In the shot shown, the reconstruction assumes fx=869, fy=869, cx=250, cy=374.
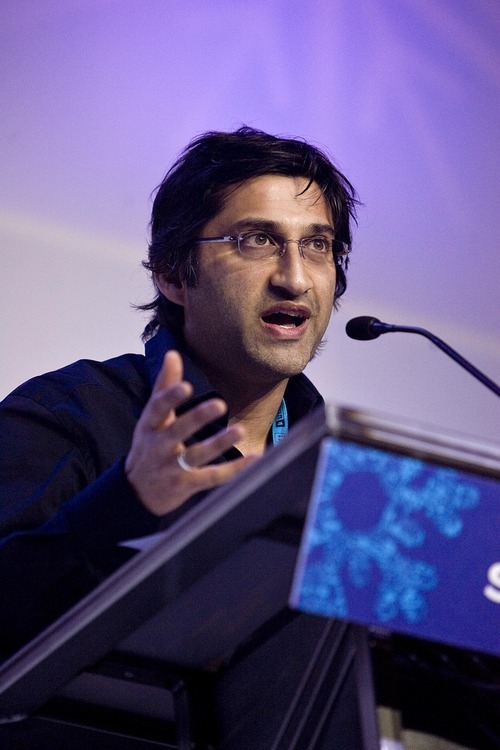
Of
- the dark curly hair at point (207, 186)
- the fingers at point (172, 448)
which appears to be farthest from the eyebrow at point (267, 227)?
the fingers at point (172, 448)

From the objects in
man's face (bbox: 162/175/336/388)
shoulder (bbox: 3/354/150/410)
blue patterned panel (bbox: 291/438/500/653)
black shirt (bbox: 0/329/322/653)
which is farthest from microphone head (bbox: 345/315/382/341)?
blue patterned panel (bbox: 291/438/500/653)

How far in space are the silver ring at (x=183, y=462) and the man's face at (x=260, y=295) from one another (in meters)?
1.07

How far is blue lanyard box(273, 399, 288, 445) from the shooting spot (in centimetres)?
181

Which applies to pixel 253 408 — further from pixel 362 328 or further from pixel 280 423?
pixel 362 328

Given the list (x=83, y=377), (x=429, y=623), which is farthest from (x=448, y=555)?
(x=83, y=377)

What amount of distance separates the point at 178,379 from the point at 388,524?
241mm

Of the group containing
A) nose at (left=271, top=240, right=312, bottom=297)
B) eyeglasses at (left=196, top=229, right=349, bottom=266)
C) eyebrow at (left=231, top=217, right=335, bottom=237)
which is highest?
eyebrow at (left=231, top=217, right=335, bottom=237)

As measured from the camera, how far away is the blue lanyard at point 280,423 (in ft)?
5.94

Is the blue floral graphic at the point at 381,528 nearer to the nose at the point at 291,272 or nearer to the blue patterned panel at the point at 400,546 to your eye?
the blue patterned panel at the point at 400,546

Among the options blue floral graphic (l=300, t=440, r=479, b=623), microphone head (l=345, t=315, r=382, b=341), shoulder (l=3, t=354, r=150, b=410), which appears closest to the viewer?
blue floral graphic (l=300, t=440, r=479, b=623)

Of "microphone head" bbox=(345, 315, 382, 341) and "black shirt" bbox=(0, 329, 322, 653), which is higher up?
"microphone head" bbox=(345, 315, 382, 341)

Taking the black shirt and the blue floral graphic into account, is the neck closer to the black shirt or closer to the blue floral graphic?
the black shirt

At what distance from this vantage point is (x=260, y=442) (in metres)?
1.82

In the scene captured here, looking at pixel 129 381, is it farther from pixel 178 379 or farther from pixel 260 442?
pixel 178 379
